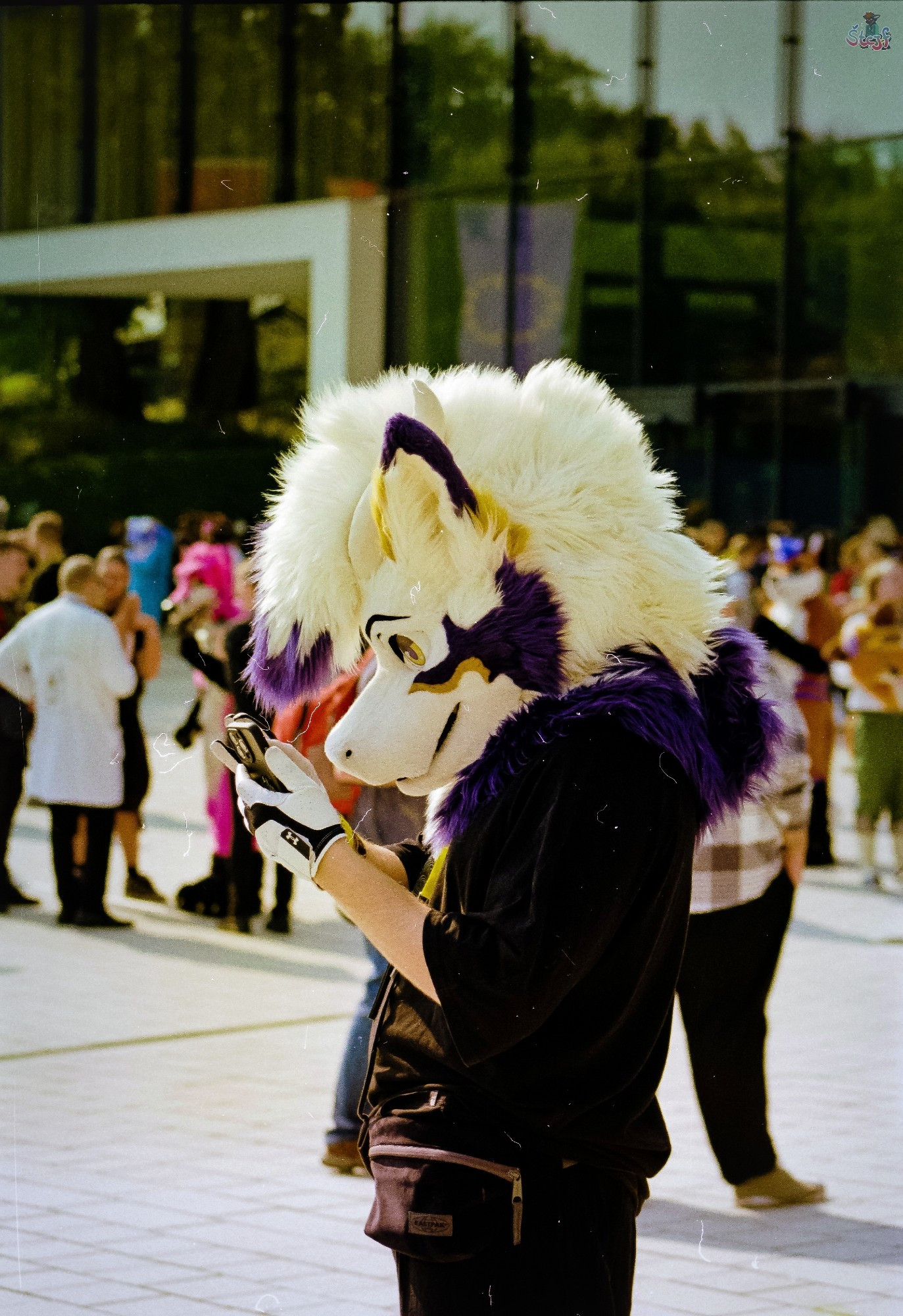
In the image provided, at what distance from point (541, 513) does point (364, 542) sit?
247 mm

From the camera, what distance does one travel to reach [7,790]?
9234 mm

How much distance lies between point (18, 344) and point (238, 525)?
7628 millimetres

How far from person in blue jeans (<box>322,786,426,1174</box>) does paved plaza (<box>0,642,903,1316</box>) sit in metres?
0.09

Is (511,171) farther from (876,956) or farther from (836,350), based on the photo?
(876,956)

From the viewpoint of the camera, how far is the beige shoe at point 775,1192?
16.2 feet

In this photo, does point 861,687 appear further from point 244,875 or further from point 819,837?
point 244,875

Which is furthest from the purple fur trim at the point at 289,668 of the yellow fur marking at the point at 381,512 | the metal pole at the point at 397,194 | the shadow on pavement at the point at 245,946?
the metal pole at the point at 397,194

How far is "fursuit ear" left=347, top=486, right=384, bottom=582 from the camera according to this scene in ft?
8.17

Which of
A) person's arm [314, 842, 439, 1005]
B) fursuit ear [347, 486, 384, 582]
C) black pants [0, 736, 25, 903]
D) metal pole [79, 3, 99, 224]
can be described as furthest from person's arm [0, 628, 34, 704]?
metal pole [79, 3, 99, 224]

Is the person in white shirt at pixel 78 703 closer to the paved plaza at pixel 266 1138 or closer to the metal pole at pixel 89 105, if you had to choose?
the paved plaza at pixel 266 1138

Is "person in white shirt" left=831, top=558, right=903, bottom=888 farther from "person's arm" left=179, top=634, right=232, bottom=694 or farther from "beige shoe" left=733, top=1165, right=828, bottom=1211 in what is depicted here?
"beige shoe" left=733, top=1165, right=828, bottom=1211

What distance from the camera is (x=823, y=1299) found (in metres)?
4.25

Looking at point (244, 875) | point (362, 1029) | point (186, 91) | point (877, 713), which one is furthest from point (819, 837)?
point (186, 91)

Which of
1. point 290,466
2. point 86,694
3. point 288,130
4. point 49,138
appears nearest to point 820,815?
point 86,694
